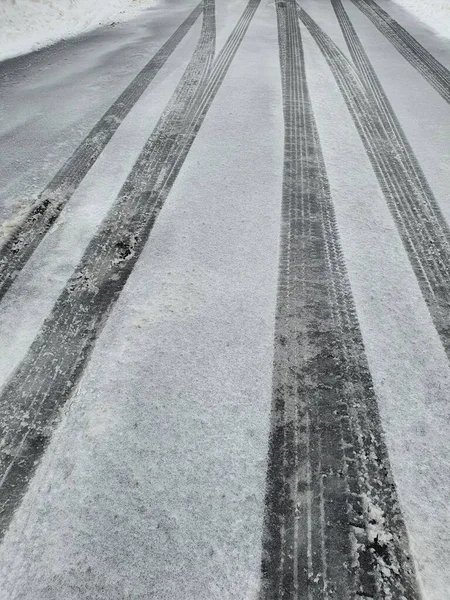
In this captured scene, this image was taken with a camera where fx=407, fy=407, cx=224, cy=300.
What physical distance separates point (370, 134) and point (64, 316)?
3.63m

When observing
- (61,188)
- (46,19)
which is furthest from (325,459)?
(46,19)

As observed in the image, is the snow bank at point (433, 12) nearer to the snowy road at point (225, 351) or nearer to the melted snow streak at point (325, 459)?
the snowy road at point (225, 351)

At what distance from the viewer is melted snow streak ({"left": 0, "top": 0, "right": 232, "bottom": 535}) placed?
184 centimetres

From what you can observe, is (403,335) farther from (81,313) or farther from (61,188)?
(61,188)

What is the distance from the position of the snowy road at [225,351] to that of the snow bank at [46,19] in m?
3.62

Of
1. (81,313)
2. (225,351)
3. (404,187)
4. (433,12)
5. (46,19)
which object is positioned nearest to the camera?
(225,351)

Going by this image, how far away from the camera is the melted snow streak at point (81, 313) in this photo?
1844 millimetres

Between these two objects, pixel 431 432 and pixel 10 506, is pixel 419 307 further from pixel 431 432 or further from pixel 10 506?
pixel 10 506

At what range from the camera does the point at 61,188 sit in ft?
11.7

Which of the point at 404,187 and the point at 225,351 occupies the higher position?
the point at 404,187

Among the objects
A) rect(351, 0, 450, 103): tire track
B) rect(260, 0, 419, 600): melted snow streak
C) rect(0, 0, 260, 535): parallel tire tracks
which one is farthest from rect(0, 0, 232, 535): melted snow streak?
rect(351, 0, 450, 103): tire track

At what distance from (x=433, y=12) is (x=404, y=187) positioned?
8250 mm

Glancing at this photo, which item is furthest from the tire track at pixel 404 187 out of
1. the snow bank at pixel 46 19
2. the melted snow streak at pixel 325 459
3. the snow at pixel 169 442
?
the snow bank at pixel 46 19

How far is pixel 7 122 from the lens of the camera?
4.58 metres
